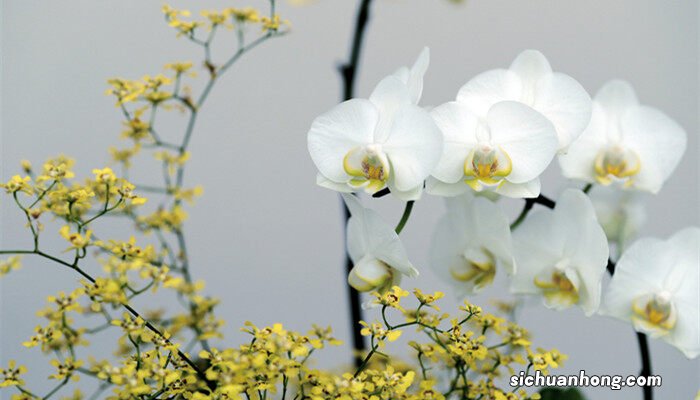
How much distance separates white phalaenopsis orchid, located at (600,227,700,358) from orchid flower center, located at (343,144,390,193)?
20cm

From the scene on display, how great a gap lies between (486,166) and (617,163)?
18 centimetres

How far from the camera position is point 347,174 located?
0.61 meters

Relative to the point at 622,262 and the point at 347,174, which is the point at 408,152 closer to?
the point at 347,174

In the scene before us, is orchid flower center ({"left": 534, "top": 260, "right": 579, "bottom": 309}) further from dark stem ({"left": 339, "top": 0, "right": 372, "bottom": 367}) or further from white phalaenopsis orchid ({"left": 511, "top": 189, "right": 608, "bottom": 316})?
dark stem ({"left": 339, "top": 0, "right": 372, "bottom": 367})

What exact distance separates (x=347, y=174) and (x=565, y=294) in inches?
8.0

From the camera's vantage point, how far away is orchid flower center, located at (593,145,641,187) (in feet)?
2.35

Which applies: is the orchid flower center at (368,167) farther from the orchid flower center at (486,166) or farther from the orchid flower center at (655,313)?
the orchid flower center at (655,313)

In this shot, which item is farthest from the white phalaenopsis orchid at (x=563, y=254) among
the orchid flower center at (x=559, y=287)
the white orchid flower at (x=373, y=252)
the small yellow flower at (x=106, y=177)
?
the small yellow flower at (x=106, y=177)

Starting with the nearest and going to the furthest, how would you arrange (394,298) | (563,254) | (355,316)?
(394,298)
(563,254)
(355,316)

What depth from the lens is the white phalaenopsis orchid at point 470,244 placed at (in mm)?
640

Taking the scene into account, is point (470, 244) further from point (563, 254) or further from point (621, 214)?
point (621, 214)

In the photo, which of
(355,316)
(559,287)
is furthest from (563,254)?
(355,316)

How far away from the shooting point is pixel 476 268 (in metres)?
0.68

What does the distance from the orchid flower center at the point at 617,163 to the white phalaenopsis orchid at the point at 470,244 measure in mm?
129
